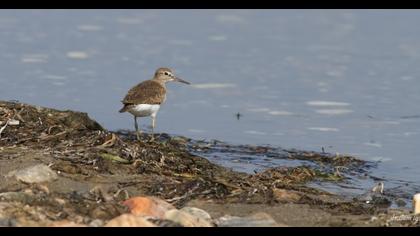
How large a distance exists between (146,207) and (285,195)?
1.57m

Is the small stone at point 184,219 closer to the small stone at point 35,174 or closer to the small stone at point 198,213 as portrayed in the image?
the small stone at point 198,213

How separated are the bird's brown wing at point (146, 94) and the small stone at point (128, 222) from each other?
4.75 metres

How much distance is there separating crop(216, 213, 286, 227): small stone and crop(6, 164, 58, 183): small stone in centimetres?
130

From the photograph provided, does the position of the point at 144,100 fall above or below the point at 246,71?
below

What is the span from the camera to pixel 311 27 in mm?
16547

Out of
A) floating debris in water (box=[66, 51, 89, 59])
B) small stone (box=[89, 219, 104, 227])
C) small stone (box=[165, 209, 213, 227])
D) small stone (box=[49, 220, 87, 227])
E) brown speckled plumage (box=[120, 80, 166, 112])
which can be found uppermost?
floating debris in water (box=[66, 51, 89, 59])

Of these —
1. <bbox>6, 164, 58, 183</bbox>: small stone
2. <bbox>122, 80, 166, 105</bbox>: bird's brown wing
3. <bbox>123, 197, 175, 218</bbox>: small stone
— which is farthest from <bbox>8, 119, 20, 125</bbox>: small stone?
<bbox>123, 197, 175, 218</bbox>: small stone

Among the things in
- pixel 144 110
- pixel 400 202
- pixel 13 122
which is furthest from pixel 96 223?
pixel 144 110

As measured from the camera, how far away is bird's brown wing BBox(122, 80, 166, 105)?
10.5 metres

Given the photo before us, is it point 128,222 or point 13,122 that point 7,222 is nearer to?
point 128,222

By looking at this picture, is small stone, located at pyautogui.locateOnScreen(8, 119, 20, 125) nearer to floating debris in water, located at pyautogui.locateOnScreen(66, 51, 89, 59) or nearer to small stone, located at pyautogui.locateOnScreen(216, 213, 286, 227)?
small stone, located at pyautogui.locateOnScreen(216, 213, 286, 227)

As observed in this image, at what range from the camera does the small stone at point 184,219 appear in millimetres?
6004

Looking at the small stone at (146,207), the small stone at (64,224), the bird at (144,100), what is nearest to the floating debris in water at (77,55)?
the bird at (144,100)

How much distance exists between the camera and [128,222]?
18.8ft
